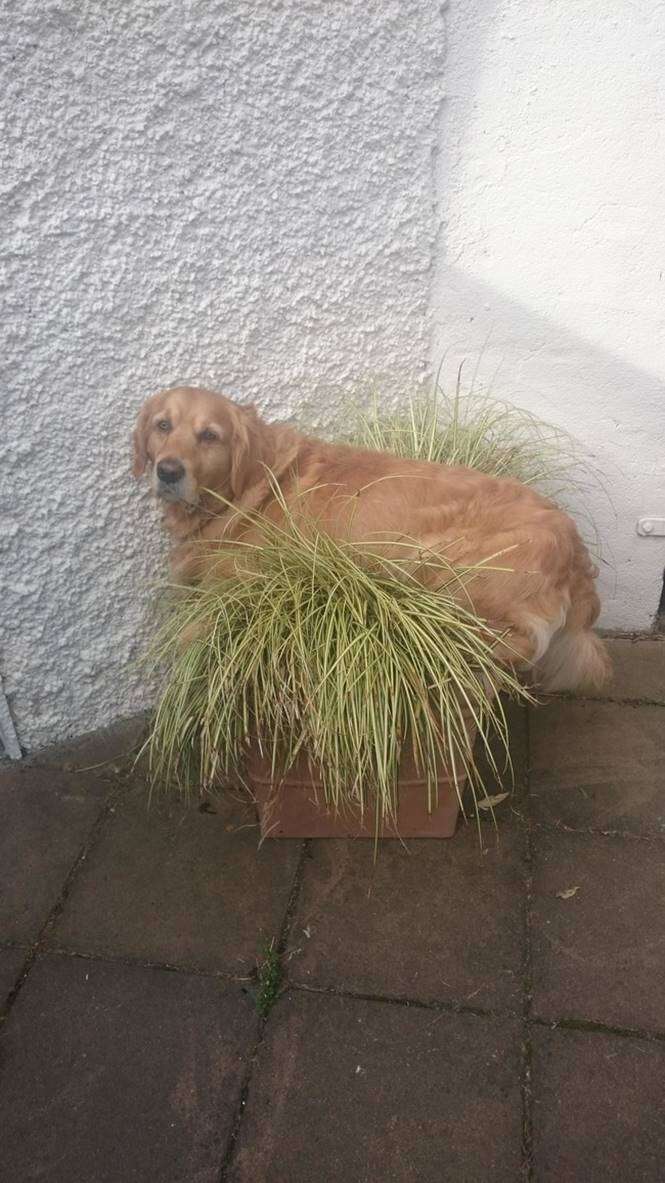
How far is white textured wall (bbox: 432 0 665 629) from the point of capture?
233 cm

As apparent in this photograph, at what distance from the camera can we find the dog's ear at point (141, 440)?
84.8 inches

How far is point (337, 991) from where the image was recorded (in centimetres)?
181

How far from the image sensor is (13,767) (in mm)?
2564

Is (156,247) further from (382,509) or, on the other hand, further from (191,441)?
(382,509)

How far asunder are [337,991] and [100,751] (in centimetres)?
118

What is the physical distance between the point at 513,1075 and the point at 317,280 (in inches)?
86.6

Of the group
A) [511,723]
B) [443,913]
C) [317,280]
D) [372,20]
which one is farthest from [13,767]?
[372,20]

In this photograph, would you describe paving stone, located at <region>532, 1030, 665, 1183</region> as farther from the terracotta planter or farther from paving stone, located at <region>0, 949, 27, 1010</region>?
paving stone, located at <region>0, 949, 27, 1010</region>

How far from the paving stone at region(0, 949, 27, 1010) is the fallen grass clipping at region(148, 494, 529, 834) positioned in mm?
595

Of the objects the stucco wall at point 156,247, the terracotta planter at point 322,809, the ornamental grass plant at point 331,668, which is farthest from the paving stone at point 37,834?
the terracotta planter at point 322,809

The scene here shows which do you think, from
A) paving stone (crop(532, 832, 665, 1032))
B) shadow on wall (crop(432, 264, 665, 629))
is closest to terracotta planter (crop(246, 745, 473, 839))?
paving stone (crop(532, 832, 665, 1032))

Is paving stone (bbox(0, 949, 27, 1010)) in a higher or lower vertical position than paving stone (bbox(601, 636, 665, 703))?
lower

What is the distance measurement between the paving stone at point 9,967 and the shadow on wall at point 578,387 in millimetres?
2233

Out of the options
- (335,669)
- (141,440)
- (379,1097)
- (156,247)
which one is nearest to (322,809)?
(335,669)
